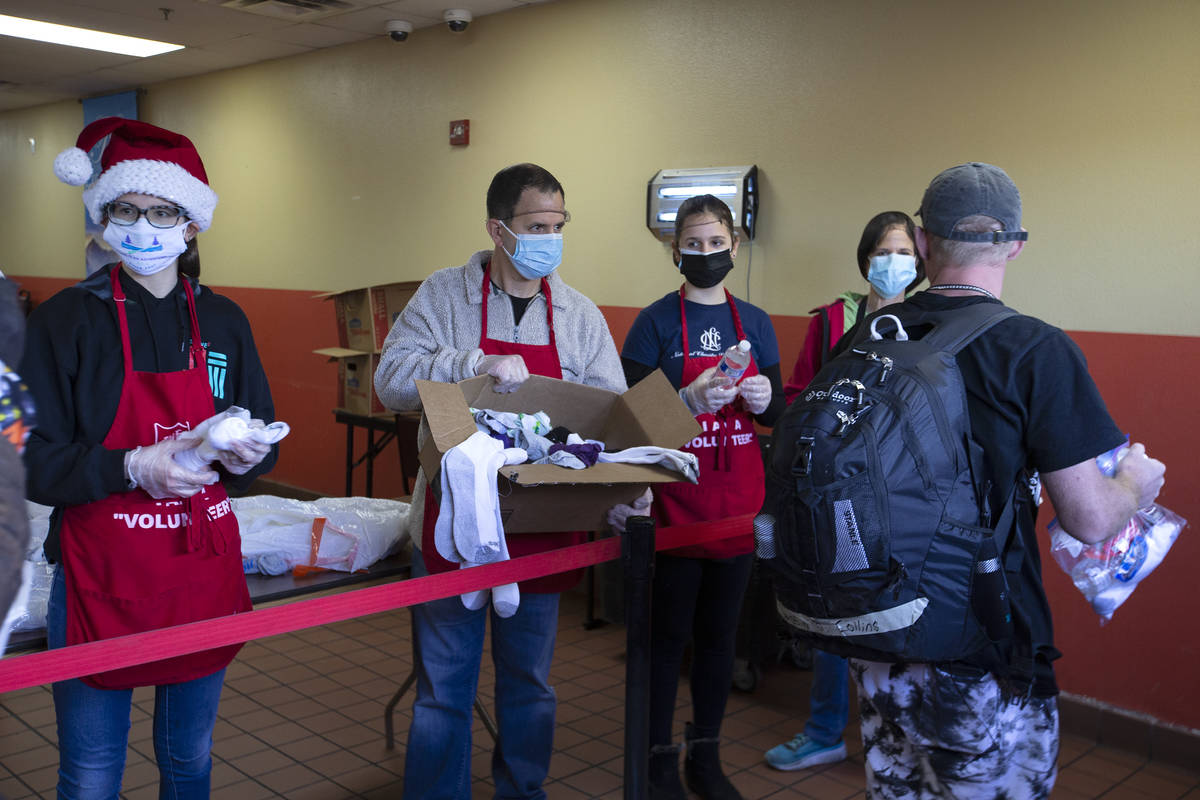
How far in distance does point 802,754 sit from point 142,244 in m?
2.55

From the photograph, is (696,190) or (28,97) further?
(28,97)

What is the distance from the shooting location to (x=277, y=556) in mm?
2736

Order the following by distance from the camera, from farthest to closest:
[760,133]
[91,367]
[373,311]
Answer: [373,311]
[760,133]
[91,367]

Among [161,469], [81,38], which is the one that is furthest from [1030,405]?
[81,38]

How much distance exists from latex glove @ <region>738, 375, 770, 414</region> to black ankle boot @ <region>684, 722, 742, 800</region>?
40.3 inches

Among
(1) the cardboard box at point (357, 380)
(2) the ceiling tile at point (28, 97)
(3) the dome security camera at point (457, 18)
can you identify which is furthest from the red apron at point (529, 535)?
(2) the ceiling tile at point (28, 97)

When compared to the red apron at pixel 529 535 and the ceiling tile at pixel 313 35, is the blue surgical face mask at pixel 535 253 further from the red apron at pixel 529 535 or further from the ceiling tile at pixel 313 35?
the ceiling tile at pixel 313 35

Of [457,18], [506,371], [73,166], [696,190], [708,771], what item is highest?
[457,18]

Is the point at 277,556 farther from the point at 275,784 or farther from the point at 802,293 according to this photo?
the point at 802,293

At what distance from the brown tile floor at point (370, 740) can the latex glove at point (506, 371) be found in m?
1.55

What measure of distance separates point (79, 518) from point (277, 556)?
0.84 metres

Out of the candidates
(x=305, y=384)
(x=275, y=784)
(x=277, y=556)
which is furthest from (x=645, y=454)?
(x=305, y=384)

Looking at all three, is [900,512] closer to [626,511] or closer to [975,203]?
[975,203]

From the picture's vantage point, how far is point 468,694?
2512mm
